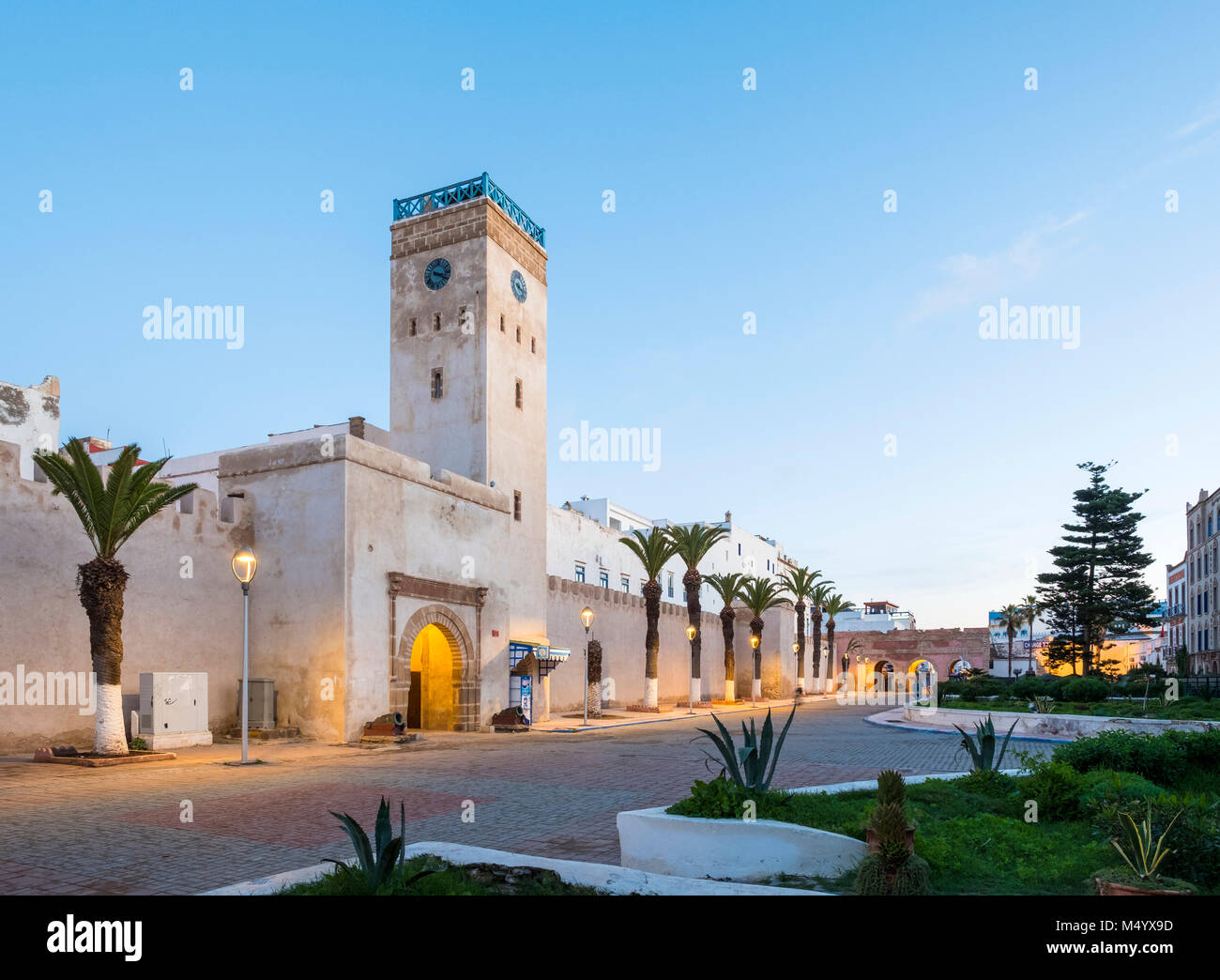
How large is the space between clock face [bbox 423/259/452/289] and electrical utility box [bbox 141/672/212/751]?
14319 mm

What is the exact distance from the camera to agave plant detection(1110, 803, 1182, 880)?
215 inches

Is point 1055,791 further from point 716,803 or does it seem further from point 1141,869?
point 716,803

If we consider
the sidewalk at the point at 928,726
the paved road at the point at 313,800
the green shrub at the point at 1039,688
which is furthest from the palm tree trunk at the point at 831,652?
the paved road at the point at 313,800

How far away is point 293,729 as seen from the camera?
65.0 feet

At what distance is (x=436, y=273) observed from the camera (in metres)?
27.4

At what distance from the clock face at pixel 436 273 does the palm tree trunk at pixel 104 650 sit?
48.4 feet

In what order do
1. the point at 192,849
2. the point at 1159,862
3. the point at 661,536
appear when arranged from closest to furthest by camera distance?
1. the point at 1159,862
2. the point at 192,849
3. the point at 661,536

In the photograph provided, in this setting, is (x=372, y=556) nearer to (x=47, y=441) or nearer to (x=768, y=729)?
(x=768, y=729)

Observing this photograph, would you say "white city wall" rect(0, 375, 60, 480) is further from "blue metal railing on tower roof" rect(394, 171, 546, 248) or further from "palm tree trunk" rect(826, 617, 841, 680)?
→ "palm tree trunk" rect(826, 617, 841, 680)

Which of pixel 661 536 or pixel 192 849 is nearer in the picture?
pixel 192 849

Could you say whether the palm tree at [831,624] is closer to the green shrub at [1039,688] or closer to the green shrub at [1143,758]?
the green shrub at [1039,688]

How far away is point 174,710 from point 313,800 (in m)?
8.06
